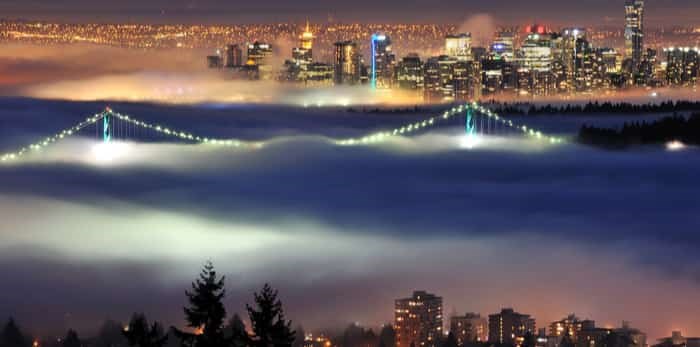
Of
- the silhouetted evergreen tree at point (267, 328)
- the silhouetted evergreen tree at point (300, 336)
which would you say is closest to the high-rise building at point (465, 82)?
the silhouetted evergreen tree at point (300, 336)

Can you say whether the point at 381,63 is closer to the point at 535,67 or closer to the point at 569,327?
the point at 535,67

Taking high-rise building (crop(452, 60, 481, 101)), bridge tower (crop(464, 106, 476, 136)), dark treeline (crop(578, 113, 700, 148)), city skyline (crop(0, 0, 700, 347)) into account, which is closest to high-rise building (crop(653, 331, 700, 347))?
city skyline (crop(0, 0, 700, 347))

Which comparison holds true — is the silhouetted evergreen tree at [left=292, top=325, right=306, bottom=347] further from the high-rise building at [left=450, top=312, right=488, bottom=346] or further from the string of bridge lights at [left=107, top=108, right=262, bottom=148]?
the string of bridge lights at [left=107, top=108, right=262, bottom=148]

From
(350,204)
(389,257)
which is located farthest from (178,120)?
(389,257)

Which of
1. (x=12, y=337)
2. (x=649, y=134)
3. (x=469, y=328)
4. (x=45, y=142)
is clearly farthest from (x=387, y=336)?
(x=649, y=134)

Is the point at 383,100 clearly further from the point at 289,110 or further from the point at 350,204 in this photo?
the point at 350,204

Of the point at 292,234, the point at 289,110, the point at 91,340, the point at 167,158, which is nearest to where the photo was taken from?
the point at 91,340

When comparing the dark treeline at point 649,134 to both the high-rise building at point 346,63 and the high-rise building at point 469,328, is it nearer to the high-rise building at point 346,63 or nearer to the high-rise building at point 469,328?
the high-rise building at point 346,63
